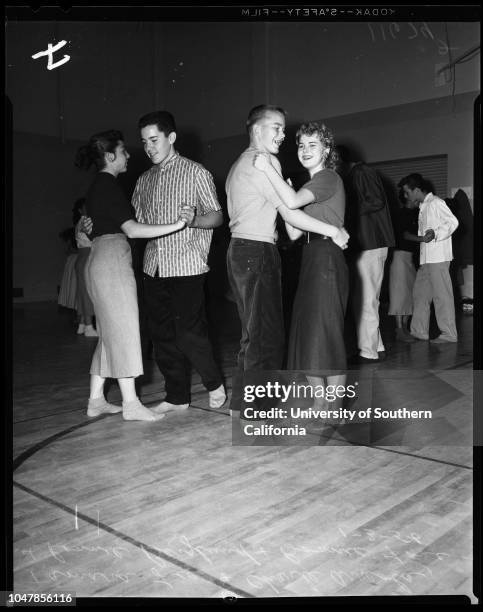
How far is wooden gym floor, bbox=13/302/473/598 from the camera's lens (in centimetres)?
114

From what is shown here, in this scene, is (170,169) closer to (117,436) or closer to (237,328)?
(117,436)

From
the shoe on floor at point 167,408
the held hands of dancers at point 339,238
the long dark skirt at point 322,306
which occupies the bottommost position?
the shoe on floor at point 167,408

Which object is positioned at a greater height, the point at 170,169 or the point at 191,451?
the point at 170,169

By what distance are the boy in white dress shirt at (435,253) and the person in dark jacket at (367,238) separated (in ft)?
2.68

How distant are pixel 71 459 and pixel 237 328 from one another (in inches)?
125

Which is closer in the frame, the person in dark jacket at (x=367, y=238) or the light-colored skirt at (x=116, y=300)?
the light-colored skirt at (x=116, y=300)

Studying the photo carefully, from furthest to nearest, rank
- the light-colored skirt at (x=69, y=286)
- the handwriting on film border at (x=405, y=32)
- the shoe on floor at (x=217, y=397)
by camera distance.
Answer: the light-colored skirt at (x=69, y=286) → the shoe on floor at (x=217, y=397) → the handwriting on film border at (x=405, y=32)

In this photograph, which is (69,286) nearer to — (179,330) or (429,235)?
(429,235)

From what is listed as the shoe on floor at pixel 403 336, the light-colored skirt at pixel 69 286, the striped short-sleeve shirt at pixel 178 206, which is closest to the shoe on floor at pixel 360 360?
the shoe on floor at pixel 403 336

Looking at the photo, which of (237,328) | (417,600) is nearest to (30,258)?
(237,328)

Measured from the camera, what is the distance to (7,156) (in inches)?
40.4

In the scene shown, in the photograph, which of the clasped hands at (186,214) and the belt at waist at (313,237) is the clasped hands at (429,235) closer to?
the belt at waist at (313,237)

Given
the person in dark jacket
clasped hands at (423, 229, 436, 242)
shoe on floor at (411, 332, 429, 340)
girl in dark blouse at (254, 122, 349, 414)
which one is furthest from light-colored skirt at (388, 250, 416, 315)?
girl in dark blouse at (254, 122, 349, 414)

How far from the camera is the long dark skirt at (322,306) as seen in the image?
6.91 feet
